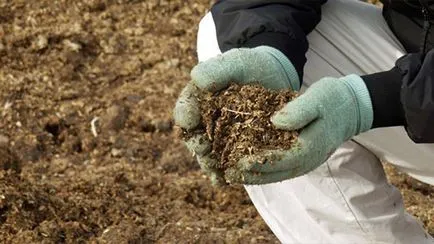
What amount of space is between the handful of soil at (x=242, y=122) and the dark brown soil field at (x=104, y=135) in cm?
81

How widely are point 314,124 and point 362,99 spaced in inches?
4.5

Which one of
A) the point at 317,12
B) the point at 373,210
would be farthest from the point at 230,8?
the point at 373,210

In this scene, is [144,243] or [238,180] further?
[144,243]

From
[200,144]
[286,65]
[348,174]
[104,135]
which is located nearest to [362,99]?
[286,65]

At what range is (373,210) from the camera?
2113mm

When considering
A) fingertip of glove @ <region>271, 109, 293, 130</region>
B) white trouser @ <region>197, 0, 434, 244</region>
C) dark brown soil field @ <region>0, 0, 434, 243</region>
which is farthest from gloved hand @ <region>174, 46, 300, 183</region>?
dark brown soil field @ <region>0, 0, 434, 243</region>

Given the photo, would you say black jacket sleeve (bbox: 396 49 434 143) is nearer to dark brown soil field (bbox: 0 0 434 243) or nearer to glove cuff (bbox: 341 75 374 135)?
glove cuff (bbox: 341 75 374 135)

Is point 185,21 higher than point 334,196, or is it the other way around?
point 334,196

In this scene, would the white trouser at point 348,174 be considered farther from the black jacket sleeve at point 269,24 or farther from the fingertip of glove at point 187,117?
the fingertip of glove at point 187,117

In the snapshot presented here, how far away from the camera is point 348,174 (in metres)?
2.08

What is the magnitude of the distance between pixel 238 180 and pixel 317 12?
1.93ft

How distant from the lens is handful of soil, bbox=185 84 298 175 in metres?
1.58

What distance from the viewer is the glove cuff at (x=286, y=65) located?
1.74 metres

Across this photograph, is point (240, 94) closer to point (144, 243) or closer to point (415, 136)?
point (415, 136)
